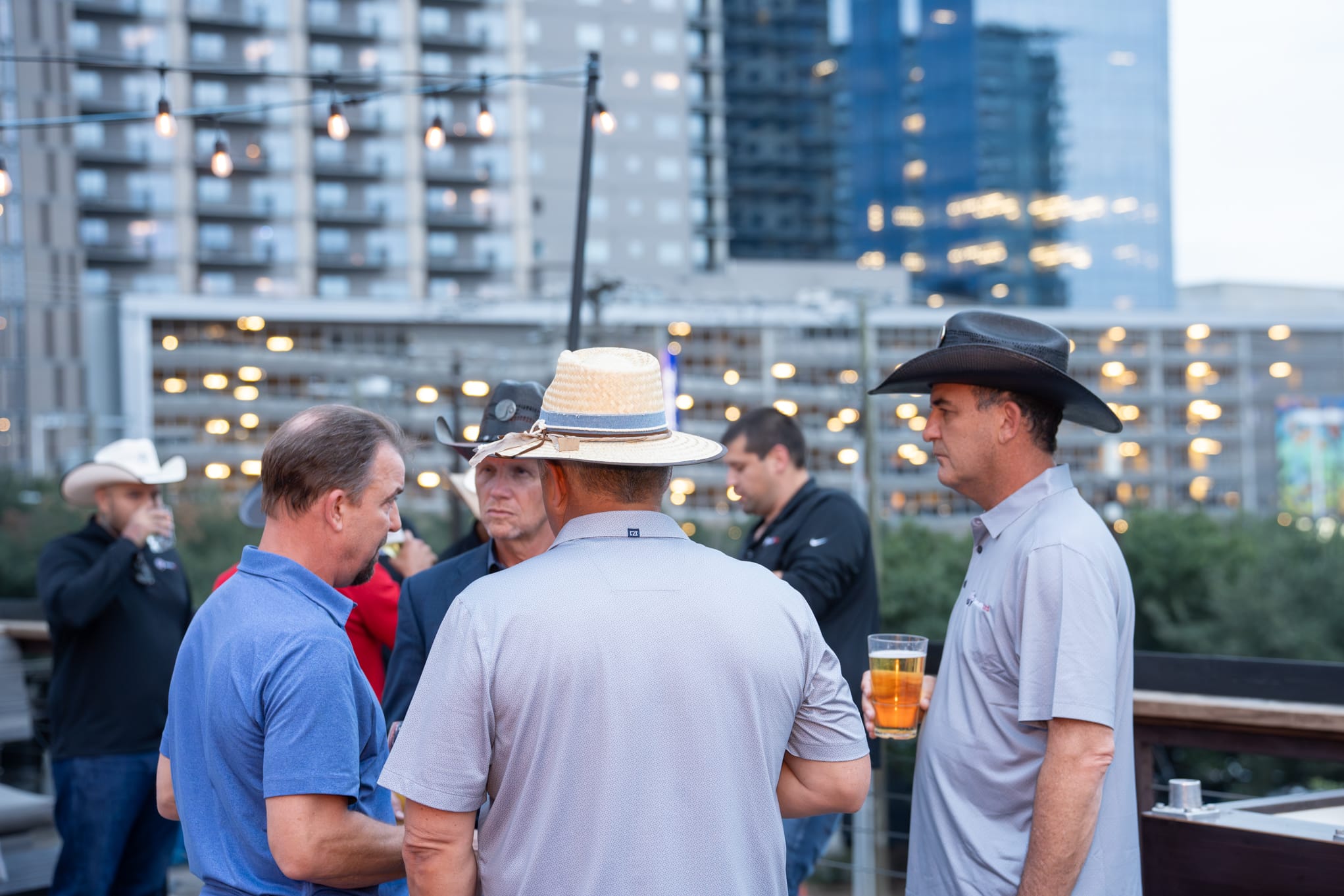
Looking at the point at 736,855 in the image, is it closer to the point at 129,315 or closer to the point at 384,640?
the point at 384,640

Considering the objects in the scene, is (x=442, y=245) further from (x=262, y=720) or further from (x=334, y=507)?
(x=262, y=720)

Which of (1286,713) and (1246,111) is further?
(1246,111)

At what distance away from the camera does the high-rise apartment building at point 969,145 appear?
100 metres

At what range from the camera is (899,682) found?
243cm

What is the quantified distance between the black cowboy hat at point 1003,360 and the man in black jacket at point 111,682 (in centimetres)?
293

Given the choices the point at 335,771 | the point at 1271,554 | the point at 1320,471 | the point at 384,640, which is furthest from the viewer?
the point at 1320,471

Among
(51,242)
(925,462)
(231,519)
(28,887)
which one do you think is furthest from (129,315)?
(28,887)

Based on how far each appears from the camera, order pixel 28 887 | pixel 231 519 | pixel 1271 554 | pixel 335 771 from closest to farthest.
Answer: pixel 335 771 < pixel 28 887 < pixel 1271 554 < pixel 231 519

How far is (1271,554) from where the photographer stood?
33.0m

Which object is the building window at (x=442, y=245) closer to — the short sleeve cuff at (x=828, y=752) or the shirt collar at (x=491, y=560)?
the shirt collar at (x=491, y=560)

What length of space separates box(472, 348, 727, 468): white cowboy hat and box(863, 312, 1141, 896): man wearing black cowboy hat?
0.74 meters

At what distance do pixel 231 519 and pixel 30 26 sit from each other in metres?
36.3

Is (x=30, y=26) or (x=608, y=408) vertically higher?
(x=30, y=26)

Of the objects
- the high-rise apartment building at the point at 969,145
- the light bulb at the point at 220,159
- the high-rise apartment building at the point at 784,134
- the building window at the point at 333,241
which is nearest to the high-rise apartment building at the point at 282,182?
the building window at the point at 333,241
